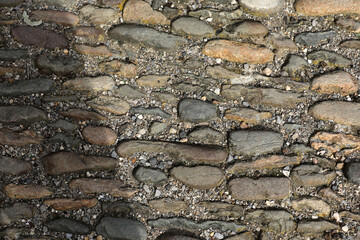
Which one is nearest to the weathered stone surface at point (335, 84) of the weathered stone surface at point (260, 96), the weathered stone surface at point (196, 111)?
the weathered stone surface at point (260, 96)

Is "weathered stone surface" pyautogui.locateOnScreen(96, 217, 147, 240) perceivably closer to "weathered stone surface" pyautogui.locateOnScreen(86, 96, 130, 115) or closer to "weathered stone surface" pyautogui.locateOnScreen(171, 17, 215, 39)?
→ "weathered stone surface" pyautogui.locateOnScreen(86, 96, 130, 115)

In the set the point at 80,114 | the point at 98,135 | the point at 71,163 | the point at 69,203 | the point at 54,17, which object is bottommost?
the point at 69,203

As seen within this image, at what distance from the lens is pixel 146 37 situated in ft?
8.90

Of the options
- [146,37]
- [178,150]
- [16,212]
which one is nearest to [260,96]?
[178,150]

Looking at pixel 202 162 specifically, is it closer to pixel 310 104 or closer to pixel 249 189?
pixel 249 189

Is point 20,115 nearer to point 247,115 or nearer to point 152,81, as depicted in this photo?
point 152,81

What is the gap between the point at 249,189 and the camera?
2.51 meters

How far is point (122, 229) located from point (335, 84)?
1.94 metres

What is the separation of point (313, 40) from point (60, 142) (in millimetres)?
2121

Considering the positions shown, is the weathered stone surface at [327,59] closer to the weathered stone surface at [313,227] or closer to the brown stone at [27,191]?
the weathered stone surface at [313,227]

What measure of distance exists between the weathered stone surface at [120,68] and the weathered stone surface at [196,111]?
0.45 meters

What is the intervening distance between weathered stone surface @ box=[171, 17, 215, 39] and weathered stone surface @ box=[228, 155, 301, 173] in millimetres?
1041

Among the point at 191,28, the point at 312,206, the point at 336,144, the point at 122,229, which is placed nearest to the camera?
the point at 122,229

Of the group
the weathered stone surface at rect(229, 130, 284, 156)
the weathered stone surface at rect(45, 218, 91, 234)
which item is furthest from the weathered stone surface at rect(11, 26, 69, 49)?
the weathered stone surface at rect(229, 130, 284, 156)
